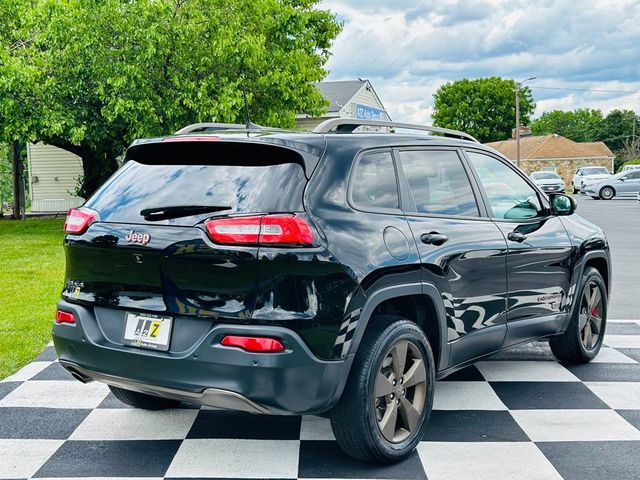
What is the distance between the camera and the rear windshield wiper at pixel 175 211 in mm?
3509

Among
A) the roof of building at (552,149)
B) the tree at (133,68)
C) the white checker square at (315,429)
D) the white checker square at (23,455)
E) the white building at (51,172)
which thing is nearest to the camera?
the white checker square at (23,455)

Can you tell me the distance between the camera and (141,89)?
17.3m

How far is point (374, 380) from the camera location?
364cm

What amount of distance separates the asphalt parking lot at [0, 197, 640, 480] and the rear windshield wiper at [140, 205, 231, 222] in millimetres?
1230

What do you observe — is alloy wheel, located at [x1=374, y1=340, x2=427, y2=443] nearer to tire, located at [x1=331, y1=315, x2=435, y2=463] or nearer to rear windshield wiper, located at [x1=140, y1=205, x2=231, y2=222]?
tire, located at [x1=331, y1=315, x2=435, y2=463]

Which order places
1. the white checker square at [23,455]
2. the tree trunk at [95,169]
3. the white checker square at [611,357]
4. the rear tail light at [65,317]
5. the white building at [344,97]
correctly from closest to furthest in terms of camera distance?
the white checker square at [23,455] < the rear tail light at [65,317] < the white checker square at [611,357] < the tree trunk at [95,169] < the white building at [344,97]

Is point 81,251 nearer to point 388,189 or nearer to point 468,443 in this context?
point 388,189

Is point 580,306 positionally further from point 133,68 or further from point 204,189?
point 133,68

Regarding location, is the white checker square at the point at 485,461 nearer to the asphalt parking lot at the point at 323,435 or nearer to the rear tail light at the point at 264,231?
the asphalt parking lot at the point at 323,435

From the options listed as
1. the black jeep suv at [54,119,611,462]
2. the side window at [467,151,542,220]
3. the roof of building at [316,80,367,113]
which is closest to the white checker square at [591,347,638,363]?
the side window at [467,151,542,220]

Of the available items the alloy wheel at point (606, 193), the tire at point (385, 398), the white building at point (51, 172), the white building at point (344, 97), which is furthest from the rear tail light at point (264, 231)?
the alloy wheel at point (606, 193)

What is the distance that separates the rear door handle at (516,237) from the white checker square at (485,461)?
1288 mm

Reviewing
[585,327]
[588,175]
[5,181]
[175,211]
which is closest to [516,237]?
[585,327]

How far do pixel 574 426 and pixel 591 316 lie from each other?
1.72 meters
